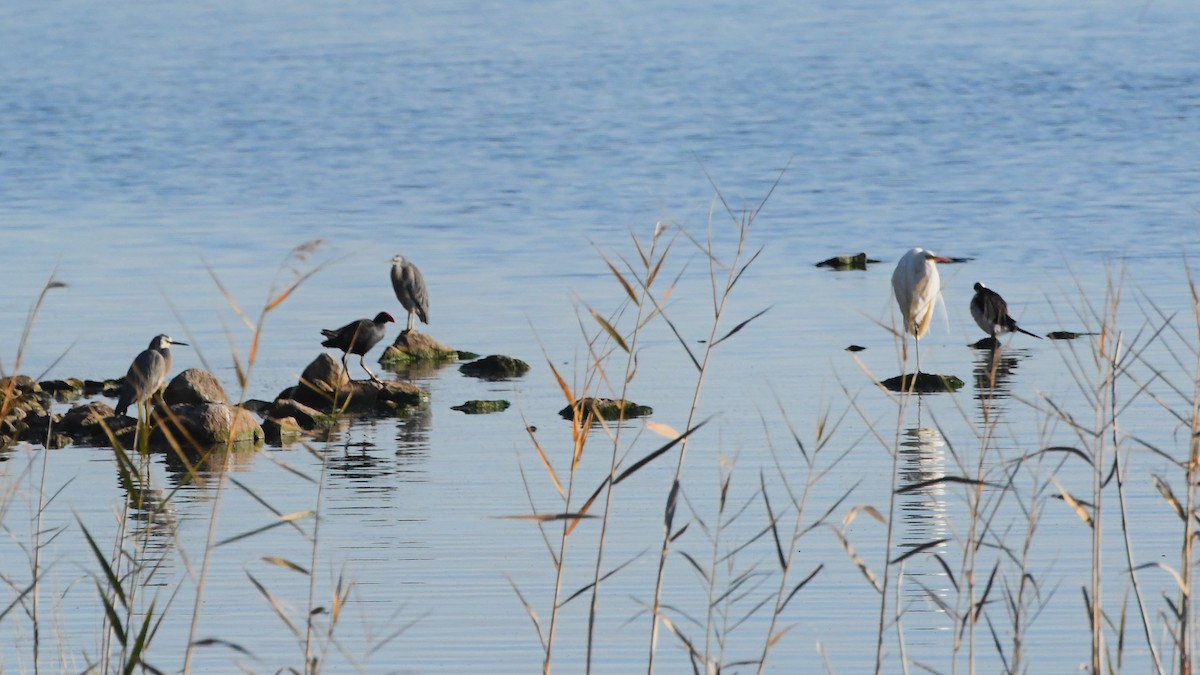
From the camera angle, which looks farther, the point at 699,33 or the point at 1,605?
the point at 699,33

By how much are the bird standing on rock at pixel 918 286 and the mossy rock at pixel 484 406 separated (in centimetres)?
328

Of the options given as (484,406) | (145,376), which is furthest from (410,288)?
(145,376)

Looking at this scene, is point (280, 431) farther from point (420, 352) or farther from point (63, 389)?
point (420, 352)

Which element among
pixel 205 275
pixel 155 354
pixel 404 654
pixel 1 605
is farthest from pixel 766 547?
pixel 205 275

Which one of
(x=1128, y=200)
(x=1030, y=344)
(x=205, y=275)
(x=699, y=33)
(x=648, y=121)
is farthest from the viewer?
(x=699, y=33)

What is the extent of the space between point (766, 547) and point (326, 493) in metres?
2.59

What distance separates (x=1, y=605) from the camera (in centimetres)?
776

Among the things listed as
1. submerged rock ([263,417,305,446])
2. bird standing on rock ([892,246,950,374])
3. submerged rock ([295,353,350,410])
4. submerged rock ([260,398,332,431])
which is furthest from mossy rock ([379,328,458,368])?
bird standing on rock ([892,246,950,374])

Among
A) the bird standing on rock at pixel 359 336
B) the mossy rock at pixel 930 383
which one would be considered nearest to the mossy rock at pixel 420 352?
the bird standing on rock at pixel 359 336

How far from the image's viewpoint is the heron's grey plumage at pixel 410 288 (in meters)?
15.7

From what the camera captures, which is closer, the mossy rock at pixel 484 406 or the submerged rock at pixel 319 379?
the mossy rock at pixel 484 406

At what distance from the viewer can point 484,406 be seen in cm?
1261

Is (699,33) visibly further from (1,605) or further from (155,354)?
(1,605)

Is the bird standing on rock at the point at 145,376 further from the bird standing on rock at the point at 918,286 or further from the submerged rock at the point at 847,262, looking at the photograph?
the submerged rock at the point at 847,262
